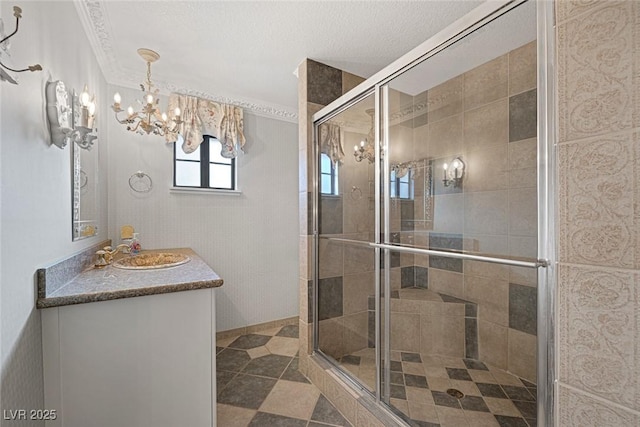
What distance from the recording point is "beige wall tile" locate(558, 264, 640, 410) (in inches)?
26.0

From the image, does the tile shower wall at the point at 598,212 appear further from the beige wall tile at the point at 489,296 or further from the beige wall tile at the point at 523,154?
the beige wall tile at the point at 489,296

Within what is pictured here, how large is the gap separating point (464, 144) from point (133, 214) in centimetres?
277

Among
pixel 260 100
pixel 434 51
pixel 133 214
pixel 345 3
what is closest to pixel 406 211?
pixel 434 51

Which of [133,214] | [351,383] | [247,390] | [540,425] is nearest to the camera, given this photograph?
[540,425]

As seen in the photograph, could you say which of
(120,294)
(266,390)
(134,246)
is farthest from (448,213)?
(134,246)

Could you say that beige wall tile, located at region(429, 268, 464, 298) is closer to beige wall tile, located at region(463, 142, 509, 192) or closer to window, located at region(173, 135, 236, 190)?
beige wall tile, located at region(463, 142, 509, 192)

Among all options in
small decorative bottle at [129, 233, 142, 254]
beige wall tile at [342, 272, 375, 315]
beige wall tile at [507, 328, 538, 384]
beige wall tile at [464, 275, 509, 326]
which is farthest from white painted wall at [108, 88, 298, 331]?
beige wall tile at [507, 328, 538, 384]

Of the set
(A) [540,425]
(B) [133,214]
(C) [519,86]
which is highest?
(C) [519,86]

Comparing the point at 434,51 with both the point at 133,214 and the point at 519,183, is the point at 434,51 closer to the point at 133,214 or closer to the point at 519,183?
the point at 519,183

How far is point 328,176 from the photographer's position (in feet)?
6.98

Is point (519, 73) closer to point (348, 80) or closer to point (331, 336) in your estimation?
point (348, 80)

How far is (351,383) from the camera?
1.75 m

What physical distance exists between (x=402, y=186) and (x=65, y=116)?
5.96ft

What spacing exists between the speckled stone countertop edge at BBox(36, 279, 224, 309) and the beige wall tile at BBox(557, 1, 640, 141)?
150 cm
